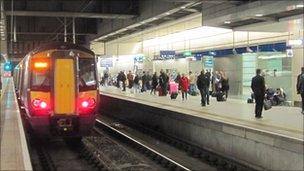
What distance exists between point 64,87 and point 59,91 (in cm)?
18

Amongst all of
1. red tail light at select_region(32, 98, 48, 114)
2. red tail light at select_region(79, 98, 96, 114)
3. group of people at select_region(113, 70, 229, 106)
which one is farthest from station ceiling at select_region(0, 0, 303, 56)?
red tail light at select_region(32, 98, 48, 114)

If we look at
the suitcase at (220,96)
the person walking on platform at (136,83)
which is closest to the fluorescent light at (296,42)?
the suitcase at (220,96)

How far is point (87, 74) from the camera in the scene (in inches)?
600

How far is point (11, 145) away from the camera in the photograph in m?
12.0

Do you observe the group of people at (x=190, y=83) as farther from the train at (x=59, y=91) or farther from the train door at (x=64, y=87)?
the train door at (x=64, y=87)

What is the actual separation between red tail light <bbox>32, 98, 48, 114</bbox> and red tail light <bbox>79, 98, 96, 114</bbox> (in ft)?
3.16

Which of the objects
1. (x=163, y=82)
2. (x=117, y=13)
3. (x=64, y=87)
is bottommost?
(x=163, y=82)

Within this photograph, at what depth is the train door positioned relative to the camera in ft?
48.6

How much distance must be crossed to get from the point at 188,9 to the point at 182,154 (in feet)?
31.4

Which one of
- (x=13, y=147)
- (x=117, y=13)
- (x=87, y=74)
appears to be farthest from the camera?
(x=117, y=13)

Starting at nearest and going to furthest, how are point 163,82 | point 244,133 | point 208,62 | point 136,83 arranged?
point 244,133
point 208,62
point 163,82
point 136,83

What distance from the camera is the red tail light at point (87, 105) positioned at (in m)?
15.0

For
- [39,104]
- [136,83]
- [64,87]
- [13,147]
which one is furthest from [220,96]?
[13,147]

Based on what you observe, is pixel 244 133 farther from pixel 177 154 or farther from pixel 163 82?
pixel 163 82
